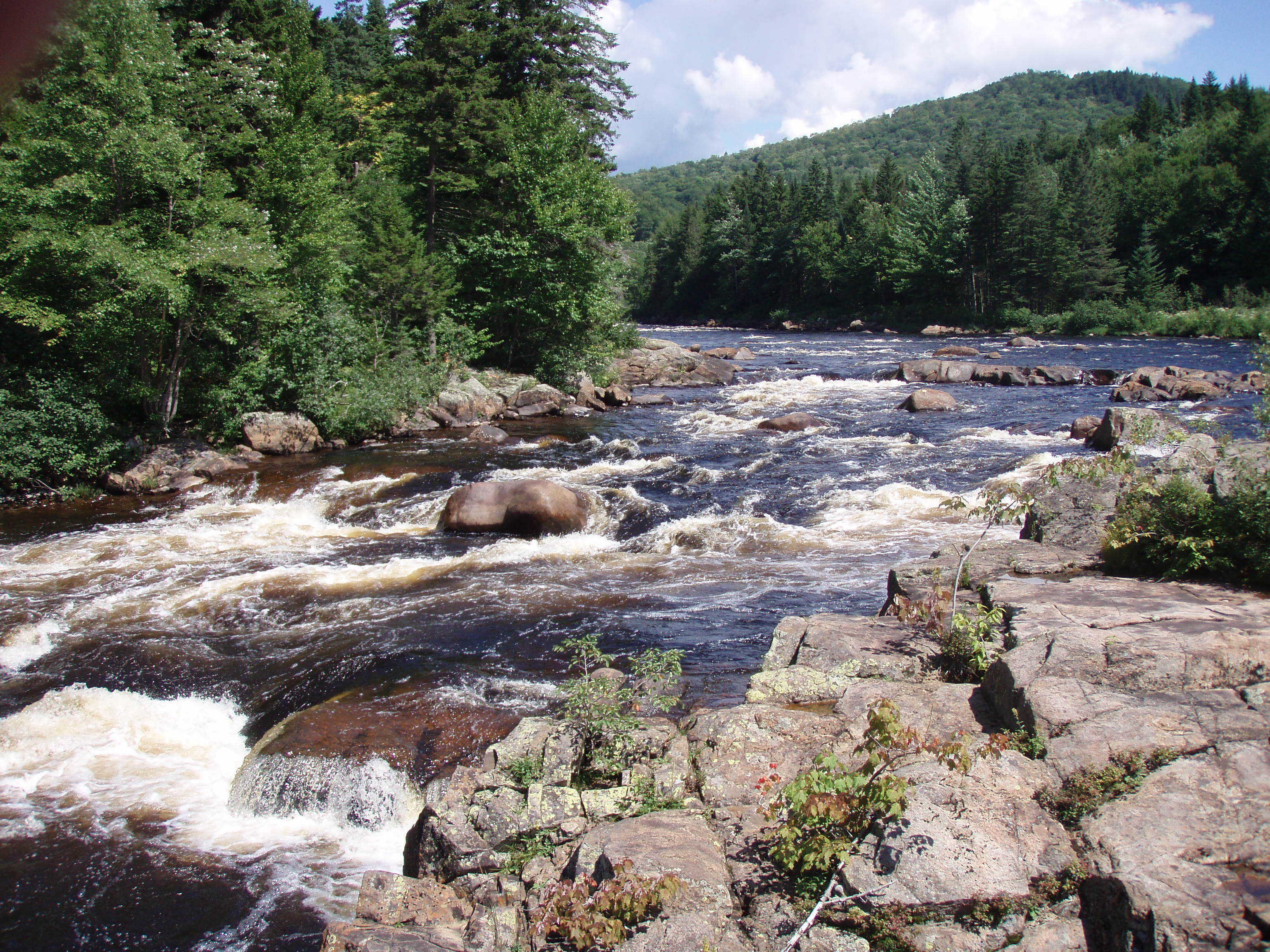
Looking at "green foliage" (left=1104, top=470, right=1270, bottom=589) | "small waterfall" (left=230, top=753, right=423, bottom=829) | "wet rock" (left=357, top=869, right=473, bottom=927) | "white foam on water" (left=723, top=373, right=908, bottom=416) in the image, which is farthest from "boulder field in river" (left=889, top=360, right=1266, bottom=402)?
"wet rock" (left=357, top=869, right=473, bottom=927)

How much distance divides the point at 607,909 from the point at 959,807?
1953 millimetres

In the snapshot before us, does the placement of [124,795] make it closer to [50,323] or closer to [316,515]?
[316,515]

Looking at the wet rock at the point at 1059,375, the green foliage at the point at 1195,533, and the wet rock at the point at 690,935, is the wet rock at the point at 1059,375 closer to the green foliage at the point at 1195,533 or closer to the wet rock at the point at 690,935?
the green foliage at the point at 1195,533

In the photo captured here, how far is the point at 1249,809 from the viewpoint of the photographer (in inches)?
142

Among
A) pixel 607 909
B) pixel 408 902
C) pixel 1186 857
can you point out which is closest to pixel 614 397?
pixel 408 902

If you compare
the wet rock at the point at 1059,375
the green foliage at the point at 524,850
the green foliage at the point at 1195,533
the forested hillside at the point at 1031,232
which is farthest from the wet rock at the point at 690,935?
the forested hillside at the point at 1031,232

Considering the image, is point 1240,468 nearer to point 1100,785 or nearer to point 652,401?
point 1100,785

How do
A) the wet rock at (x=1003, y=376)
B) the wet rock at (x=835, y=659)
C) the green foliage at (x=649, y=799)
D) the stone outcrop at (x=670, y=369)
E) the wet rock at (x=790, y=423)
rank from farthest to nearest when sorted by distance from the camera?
the stone outcrop at (x=670, y=369) → the wet rock at (x=1003, y=376) → the wet rock at (x=790, y=423) → the wet rock at (x=835, y=659) → the green foliage at (x=649, y=799)

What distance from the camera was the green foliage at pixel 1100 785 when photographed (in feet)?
13.6

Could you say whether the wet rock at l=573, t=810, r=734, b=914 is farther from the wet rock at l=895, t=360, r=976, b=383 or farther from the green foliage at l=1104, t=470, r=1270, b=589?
the wet rock at l=895, t=360, r=976, b=383

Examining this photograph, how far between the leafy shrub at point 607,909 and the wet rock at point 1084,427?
17.3m

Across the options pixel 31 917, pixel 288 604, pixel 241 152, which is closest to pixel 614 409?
pixel 241 152

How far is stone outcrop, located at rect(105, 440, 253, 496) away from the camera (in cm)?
1585

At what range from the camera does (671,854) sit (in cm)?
434
